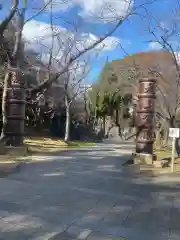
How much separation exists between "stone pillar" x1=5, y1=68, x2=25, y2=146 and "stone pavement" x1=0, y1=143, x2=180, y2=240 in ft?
20.0

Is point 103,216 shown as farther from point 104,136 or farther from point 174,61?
point 104,136

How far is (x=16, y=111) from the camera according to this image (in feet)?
60.5

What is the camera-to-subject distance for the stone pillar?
18.3 metres

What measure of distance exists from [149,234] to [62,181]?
5.13m

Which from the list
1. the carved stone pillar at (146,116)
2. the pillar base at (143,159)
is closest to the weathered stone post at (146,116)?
the carved stone pillar at (146,116)

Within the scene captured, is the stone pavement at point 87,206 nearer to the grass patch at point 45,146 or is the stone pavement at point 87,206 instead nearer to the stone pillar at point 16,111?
the stone pillar at point 16,111

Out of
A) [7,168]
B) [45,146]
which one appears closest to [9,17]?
[7,168]

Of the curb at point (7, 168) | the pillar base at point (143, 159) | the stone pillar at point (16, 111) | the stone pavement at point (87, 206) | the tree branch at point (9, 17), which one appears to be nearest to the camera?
the stone pavement at point (87, 206)

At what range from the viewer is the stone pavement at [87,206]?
580 centimetres

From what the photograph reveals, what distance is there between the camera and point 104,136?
1898 inches

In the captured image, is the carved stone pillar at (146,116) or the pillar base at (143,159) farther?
the carved stone pillar at (146,116)

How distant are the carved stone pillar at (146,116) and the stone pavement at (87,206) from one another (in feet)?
15.6

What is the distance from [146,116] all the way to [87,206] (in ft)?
33.4

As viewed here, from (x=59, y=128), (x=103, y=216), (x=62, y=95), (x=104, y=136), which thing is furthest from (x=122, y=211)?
(x=104, y=136)
